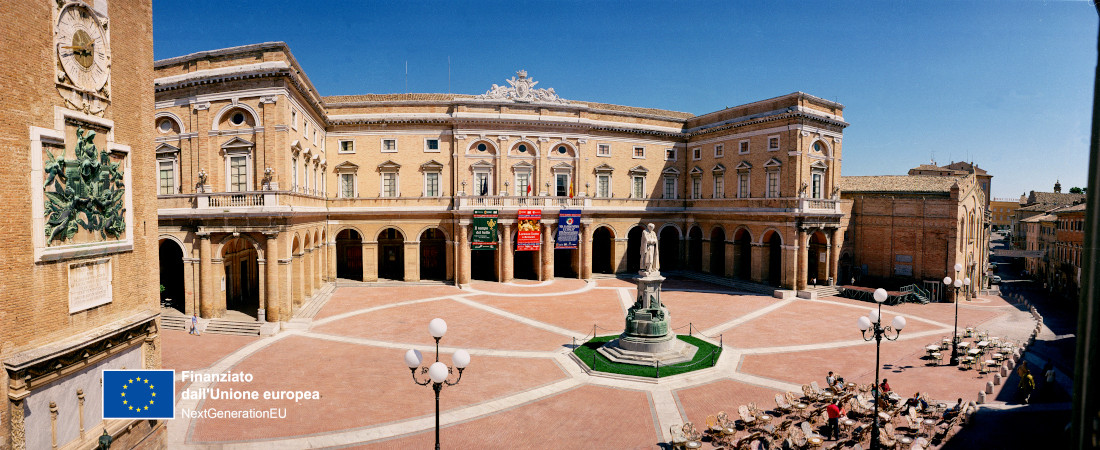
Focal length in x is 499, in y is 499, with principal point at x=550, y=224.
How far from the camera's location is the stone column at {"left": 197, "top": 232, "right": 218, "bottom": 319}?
23.7 m

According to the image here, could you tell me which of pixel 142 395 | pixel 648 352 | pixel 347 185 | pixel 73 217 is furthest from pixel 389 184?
pixel 73 217

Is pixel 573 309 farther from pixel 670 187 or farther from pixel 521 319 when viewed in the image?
pixel 670 187

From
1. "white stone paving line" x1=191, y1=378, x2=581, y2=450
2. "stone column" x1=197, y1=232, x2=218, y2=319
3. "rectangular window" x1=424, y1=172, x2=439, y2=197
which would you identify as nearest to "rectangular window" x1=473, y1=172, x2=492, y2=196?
"rectangular window" x1=424, y1=172, x2=439, y2=197

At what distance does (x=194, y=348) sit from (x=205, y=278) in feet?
13.9

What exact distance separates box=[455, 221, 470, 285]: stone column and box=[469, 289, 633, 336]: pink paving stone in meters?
3.94

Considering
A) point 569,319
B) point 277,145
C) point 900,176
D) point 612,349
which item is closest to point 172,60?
point 277,145

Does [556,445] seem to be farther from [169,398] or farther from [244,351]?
[244,351]

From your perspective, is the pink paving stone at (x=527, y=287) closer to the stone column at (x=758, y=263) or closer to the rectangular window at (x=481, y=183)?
the rectangular window at (x=481, y=183)

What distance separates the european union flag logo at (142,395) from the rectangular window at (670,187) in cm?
3652

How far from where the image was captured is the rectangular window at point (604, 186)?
131 feet

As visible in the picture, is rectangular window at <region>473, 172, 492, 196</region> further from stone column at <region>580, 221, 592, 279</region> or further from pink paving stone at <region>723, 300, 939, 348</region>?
pink paving stone at <region>723, 300, 939, 348</region>

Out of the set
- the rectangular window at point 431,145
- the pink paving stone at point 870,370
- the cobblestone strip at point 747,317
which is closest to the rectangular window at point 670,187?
the cobblestone strip at point 747,317

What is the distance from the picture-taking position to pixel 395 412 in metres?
15.0

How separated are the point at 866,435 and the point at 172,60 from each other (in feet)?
107
